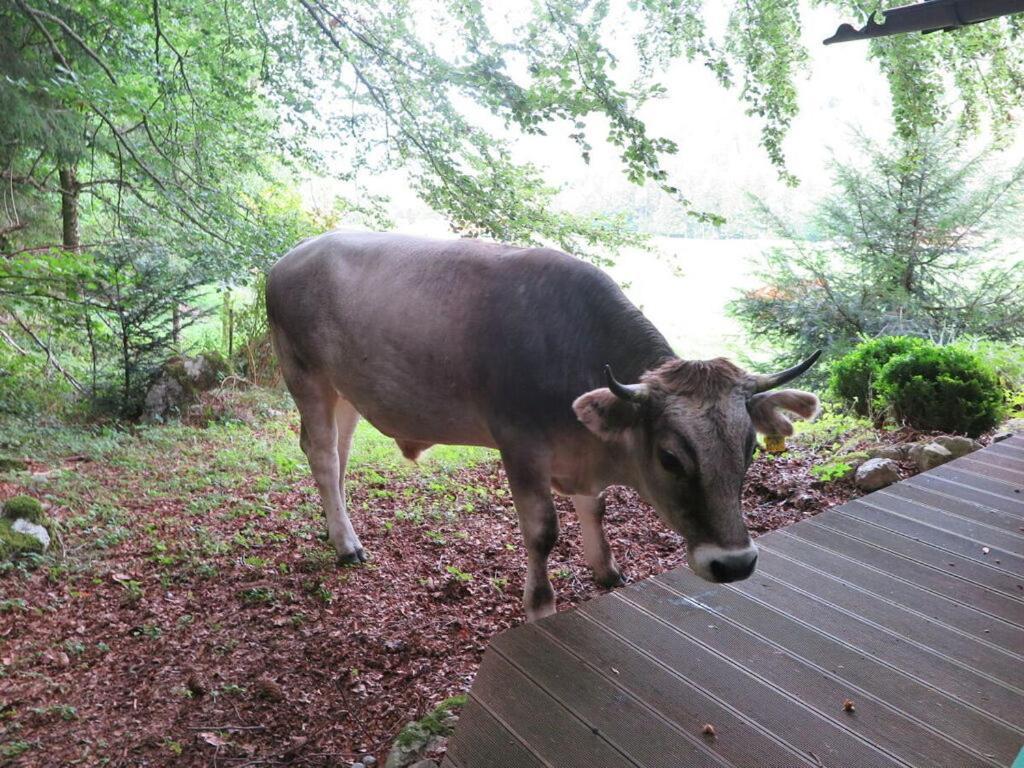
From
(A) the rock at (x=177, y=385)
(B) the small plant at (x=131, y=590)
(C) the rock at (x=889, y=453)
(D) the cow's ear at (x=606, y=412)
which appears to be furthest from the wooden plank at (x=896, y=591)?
(A) the rock at (x=177, y=385)

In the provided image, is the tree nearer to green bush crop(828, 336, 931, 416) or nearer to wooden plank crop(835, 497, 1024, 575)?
green bush crop(828, 336, 931, 416)

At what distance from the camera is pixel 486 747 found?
7.23 feet

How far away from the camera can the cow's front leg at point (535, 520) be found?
3.35 m

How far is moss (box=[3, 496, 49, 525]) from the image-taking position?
15.3 feet

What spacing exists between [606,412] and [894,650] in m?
1.46

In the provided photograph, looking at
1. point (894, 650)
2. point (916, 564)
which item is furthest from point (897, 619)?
point (916, 564)

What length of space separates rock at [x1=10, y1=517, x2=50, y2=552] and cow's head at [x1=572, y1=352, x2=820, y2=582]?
13.3ft

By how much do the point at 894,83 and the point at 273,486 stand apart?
586cm

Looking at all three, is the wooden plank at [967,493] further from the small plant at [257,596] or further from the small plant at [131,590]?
the small plant at [131,590]

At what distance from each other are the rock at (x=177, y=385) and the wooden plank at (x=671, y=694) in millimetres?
7092

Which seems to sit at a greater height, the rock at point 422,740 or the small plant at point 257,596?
the small plant at point 257,596

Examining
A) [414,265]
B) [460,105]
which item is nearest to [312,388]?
[414,265]

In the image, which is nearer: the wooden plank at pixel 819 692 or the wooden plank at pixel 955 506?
the wooden plank at pixel 819 692

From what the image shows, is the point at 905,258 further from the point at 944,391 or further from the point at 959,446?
→ the point at 959,446
